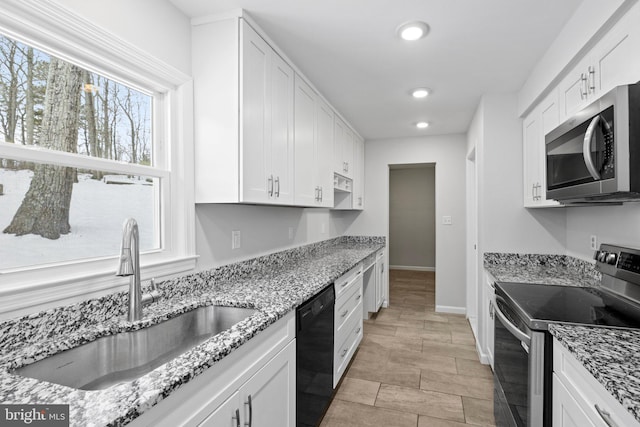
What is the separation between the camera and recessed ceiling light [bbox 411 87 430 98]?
9.57 feet

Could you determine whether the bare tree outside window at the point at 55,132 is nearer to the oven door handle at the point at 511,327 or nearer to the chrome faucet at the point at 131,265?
the chrome faucet at the point at 131,265

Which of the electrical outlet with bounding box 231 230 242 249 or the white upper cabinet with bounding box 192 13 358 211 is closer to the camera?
the white upper cabinet with bounding box 192 13 358 211

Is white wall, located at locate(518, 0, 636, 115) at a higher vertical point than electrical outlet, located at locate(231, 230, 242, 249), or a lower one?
higher

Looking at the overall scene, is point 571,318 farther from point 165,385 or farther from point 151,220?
point 151,220

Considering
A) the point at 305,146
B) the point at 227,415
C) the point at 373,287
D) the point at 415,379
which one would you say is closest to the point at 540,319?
the point at 227,415

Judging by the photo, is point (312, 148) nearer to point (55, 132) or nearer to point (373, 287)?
point (55, 132)

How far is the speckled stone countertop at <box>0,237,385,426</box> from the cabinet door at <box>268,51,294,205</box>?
56 centimetres

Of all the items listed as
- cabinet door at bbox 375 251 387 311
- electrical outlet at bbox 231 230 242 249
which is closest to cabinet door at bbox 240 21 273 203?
electrical outlet at bbox 231 230 242 249

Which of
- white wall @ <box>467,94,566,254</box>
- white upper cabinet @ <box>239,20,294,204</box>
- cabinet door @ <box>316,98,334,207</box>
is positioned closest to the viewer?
white upper cabinet @ <box>239,20,294,204</box>

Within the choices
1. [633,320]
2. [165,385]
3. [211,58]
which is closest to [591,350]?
[633,320]

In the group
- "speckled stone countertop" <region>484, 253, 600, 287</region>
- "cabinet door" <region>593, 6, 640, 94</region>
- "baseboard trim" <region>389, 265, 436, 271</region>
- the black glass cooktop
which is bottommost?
"baseboard trim" <region>389, 265, 436, 271</region>

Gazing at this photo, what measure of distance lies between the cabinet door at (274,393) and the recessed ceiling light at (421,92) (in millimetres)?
2353

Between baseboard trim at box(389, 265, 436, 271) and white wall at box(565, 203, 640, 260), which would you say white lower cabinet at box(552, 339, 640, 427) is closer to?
white wall at box(565, 203, 640, 260)

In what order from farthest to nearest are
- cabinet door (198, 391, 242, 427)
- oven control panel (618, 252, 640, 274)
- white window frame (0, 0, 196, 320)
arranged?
oven control panel (618, 252, 640, 274)
white window frame (0, 0, 196, 320)
cabinet door (198, 391, 242, 427)
